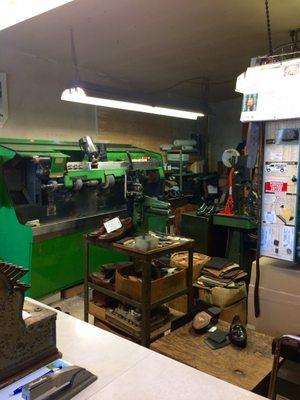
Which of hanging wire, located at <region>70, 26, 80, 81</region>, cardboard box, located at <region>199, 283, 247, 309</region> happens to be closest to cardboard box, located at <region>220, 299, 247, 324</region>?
cardboard box, located at <region>199, 283, 247, 309</region>

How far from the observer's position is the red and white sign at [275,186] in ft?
7.02

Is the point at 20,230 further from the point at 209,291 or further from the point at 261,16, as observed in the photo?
the point at 261,16

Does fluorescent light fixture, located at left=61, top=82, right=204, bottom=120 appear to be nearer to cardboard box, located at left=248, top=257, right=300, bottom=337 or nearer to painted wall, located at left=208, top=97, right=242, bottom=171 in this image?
cardboard box, located at left=248, top=257, right=300, bottom=337

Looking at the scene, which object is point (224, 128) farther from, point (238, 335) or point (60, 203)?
point (238, 335)

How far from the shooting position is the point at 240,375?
1.60 meters

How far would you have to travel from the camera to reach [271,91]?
6.58 ft

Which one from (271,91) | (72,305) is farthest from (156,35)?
(72,305)

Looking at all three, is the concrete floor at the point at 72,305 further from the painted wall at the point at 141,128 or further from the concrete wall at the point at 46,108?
the painted wall at the point at 141,128

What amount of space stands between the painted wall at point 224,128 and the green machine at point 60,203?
2808 millimetres

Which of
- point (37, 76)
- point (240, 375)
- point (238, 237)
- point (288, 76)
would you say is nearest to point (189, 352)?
point (240, 375)

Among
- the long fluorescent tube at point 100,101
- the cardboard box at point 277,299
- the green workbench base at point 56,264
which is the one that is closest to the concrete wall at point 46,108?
the long fluorescent tube at point 100,101

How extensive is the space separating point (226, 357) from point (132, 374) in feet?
2.85

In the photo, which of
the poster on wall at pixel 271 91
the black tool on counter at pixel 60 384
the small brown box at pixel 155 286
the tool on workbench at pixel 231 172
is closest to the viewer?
the black tool on counter at pixel 60 384

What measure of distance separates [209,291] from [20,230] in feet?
5.73
